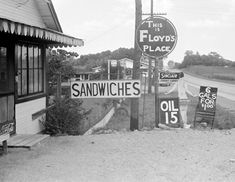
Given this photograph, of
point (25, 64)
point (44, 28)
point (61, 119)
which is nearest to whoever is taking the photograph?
point (44, 28)

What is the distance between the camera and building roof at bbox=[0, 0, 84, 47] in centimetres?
621

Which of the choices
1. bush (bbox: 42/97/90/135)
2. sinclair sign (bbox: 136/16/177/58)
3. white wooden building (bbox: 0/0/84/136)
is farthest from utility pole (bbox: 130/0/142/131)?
white wooden building (bbox: 0/0/84/136)

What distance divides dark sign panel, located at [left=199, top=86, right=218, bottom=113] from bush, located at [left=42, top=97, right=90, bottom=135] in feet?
11.1

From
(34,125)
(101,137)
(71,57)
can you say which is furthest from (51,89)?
(101,137)

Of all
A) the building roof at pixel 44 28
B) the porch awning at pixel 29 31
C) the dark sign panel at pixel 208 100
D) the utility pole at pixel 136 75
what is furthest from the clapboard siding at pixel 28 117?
the dark sign panel at pixel 208 100

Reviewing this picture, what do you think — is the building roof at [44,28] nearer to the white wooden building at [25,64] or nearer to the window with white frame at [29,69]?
the white wooden building at [25,64]

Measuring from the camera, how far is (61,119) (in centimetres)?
1039

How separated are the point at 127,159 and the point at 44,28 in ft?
9.45

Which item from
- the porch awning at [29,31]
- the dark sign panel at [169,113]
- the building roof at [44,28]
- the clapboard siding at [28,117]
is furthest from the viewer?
the dark sign panel at [169,113]

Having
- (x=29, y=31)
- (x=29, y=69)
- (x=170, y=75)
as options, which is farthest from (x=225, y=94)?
(x=29, y=31)

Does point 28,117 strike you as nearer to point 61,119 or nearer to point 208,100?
point 61,119

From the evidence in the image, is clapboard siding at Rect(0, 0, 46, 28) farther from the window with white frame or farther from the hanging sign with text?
the hanging sign with text

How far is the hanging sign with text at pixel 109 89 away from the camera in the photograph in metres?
10.2

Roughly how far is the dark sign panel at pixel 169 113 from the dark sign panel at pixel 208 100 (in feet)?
3.16
